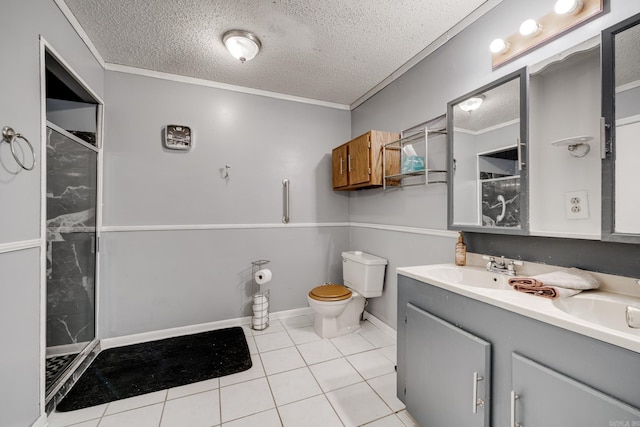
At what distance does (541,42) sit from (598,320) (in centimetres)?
Answer: 134

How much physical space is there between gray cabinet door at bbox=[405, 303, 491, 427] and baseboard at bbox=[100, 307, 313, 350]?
1.66 meters

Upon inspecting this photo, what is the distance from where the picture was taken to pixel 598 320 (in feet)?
3.39

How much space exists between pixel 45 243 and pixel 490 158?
259 cm

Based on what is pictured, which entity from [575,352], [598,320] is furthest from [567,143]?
[575,352]

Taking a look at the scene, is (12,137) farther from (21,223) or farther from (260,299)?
(260,299)

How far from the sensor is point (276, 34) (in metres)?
1.91

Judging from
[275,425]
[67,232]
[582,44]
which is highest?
[582,44]

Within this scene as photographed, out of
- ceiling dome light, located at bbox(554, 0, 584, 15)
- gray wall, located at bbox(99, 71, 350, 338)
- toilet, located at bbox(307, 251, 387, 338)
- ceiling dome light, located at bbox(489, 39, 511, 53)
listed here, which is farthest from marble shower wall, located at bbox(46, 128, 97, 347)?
ceiling dome light, located at bbox(554, 0, 584, 15)

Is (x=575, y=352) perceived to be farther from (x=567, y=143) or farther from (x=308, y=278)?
(x=308, y=278)

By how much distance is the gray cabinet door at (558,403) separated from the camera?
2.36ft

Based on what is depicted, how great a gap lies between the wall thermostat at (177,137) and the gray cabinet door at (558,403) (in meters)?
2.79

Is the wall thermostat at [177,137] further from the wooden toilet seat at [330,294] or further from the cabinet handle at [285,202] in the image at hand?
the wooden toilet seat at [330,294]

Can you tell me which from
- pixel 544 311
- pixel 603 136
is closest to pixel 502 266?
pixel 544 311

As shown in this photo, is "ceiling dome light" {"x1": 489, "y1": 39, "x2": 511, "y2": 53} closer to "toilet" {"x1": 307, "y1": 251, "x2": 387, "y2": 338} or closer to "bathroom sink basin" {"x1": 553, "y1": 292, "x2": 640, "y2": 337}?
"bathroom sink basin" {"x1": 553, "y1": 292, "x2": 640, "y2": 337}
